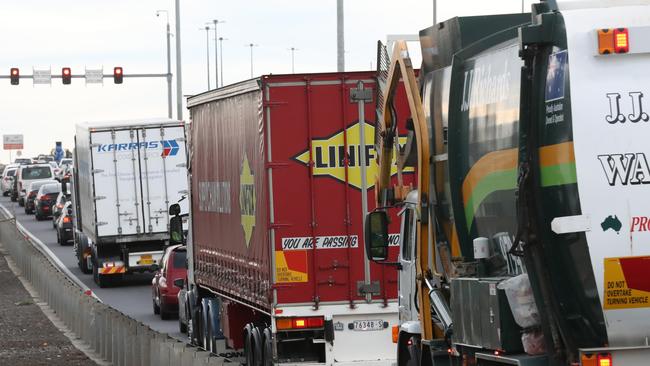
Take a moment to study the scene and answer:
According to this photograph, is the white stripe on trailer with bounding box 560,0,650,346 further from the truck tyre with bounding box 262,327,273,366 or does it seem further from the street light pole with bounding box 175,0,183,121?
the street light pole with bounding box 175,0,183,121

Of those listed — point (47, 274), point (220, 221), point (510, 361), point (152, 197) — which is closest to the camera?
point (510, 361)

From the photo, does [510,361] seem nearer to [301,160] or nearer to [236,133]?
[301,160]

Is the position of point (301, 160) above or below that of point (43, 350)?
above

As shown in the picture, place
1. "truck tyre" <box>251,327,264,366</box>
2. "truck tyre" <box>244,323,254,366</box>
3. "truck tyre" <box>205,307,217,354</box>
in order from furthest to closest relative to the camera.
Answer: "truck tyre" <box>205,307,217,354</box> → "truck tyre" <box>244,323,254,366</box> → "truck tyre" <box>251,327,264,366</box>

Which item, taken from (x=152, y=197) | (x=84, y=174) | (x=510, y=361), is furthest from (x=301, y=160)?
(x=84, y=174)

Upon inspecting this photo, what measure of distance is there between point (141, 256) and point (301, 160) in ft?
71.6

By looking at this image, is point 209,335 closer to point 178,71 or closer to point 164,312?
point 164,312

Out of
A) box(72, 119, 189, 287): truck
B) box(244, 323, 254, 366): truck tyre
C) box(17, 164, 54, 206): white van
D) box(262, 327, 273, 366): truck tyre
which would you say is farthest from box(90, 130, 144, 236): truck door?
box(17, 164, 54, 206): white van

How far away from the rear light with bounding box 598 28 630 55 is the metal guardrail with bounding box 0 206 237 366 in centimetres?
532

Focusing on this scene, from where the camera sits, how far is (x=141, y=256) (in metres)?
39.1

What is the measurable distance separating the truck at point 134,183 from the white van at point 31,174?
5559 cm

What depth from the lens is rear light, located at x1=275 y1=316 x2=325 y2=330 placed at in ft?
58.2

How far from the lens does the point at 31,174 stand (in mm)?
94562

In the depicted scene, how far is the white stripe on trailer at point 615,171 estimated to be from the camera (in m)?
8.88
